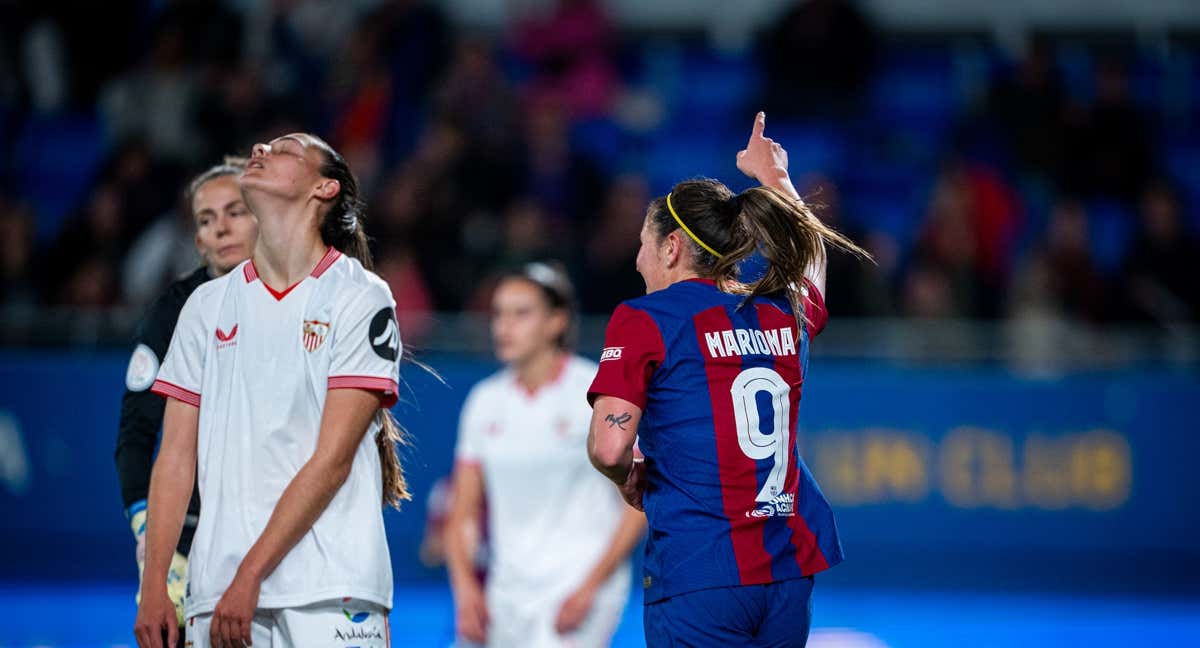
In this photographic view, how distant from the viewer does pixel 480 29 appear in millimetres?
15375

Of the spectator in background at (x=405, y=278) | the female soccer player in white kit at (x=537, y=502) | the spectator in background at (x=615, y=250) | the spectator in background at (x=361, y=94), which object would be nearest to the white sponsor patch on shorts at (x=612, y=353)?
the female soccer player in white kit at (x=537, y=502)

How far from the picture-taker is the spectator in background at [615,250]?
11.2 metres

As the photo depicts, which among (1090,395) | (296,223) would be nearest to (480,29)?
(1090,395)

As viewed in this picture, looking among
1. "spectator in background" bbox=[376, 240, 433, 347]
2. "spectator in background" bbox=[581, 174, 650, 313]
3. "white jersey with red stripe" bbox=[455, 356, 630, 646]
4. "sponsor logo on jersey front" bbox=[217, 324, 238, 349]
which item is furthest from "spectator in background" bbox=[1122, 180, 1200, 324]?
"sponsor logo on jersey front" bbox=[217, 324, 238, 349]

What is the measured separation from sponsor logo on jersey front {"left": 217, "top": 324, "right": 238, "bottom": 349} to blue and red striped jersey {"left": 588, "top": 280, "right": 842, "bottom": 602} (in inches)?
42.0

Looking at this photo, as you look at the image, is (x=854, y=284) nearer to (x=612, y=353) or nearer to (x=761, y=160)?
(x=761, y=160)

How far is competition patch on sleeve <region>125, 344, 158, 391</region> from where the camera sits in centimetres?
442

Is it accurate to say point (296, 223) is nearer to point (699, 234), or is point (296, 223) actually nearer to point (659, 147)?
point (699, 234)

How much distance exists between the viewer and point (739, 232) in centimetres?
411

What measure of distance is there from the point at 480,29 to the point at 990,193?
602 centimetres

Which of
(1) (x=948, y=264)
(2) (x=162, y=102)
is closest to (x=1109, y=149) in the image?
(1) (x=948, y=264)

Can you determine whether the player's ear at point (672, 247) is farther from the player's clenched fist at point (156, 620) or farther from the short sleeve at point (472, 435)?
the short sleeve at point (472, 435)

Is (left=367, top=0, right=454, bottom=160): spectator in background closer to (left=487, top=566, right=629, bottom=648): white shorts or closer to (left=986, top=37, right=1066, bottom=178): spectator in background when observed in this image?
(left=986, top=37, right=1066, bottom=178): spectator in background

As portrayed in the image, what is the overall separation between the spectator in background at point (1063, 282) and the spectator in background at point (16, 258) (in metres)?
8.31
